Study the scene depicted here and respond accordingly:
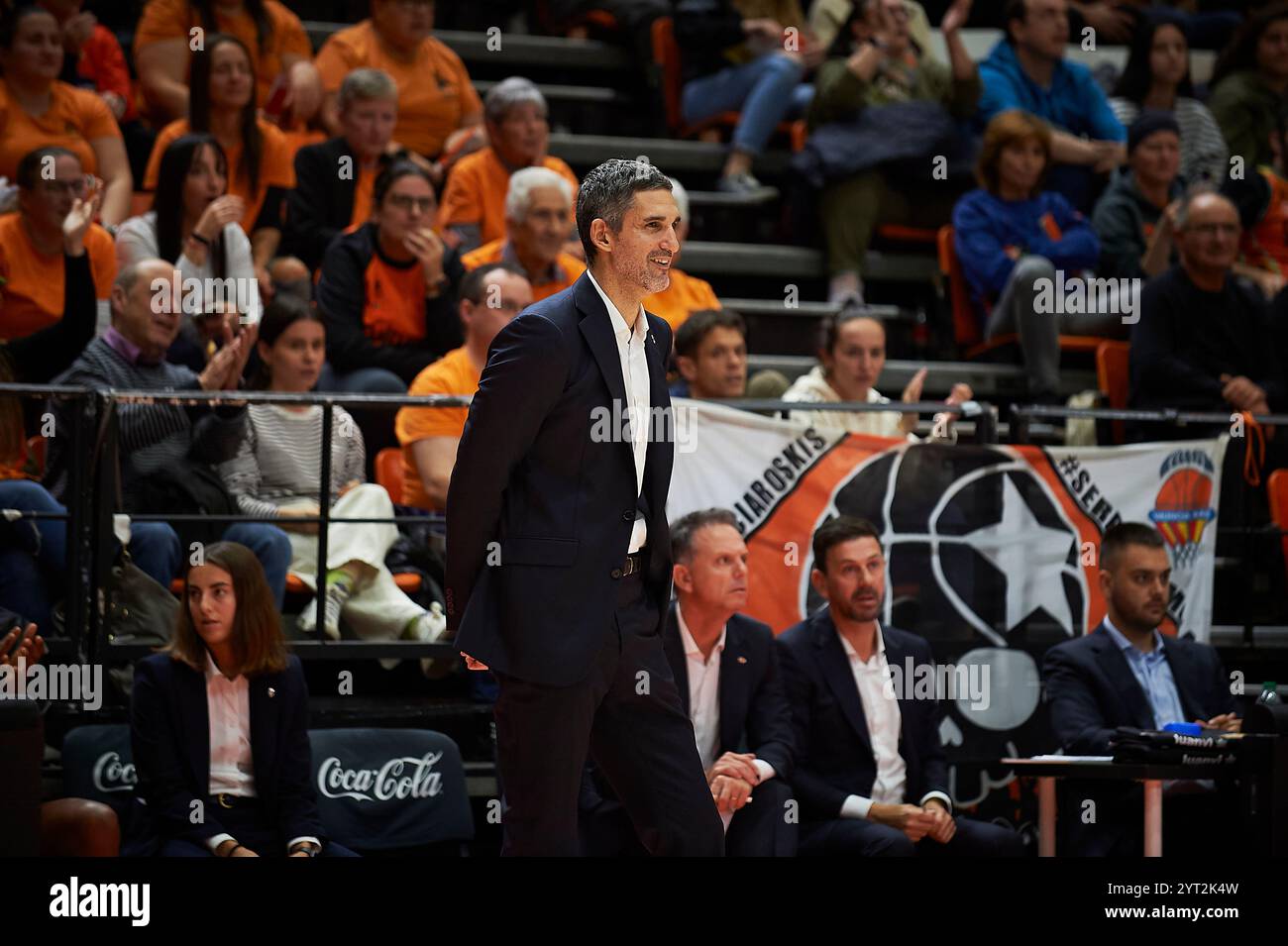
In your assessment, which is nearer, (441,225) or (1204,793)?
(1204,793)

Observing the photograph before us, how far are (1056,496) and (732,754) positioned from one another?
1792 mm

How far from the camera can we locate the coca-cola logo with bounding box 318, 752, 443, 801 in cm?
566

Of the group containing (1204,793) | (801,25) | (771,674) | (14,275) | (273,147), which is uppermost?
(801,25)

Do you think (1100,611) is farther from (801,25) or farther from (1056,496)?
(801,25)

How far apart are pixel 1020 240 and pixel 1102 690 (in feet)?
10.7

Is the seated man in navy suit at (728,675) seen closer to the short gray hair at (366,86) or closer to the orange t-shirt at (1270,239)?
the short gray hair at (366,86)

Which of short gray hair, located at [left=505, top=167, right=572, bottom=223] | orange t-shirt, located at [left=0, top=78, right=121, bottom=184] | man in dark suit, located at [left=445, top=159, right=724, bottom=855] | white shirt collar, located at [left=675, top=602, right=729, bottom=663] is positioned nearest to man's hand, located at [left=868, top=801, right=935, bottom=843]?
white shirt collar, located at [left=675, top=602, right=729, bottom=663]

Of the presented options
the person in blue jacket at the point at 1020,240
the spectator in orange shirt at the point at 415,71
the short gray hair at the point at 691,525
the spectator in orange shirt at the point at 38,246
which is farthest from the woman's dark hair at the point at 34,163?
the person in blue jacket at the point at 1020,240

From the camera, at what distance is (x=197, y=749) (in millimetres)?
5184

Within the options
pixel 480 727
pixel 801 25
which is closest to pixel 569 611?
pixel 480 727

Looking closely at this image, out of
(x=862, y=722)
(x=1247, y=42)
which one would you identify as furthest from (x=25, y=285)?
(x=1247, y=42)

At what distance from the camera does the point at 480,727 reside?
19.8 ft

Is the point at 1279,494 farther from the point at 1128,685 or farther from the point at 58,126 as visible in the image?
the point at 58,126
